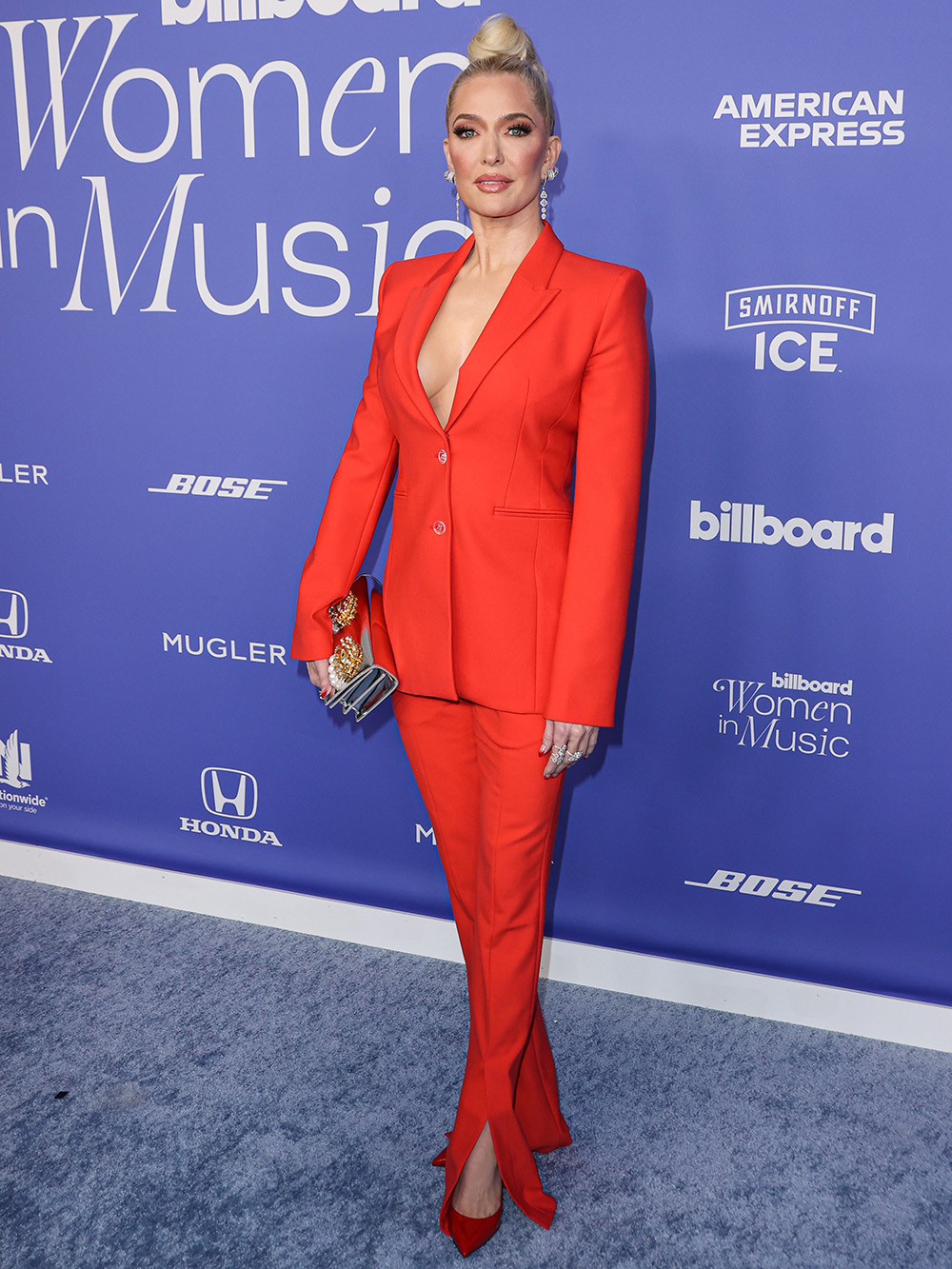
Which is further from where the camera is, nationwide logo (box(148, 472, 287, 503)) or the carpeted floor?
nationwide logo (box(148, 472, 287, 503))

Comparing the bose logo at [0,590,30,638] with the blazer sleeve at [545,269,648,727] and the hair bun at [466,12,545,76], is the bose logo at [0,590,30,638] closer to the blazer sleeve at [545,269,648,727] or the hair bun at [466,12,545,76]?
the blazer sleeve at [545,269,648,727]

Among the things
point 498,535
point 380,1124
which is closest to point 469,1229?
point 380,1124

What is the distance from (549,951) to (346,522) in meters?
1.24

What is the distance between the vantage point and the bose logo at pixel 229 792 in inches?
116

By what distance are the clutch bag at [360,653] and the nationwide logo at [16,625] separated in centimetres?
138

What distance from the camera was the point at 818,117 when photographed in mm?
2104

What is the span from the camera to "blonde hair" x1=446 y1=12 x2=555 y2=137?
5.57 feet

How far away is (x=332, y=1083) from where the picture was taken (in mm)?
2322

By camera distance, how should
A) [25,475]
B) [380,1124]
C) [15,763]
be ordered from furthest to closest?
1. [15,763]
2. [25,475]
3. [380,1124]

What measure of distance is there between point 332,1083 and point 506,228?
5.48 ft

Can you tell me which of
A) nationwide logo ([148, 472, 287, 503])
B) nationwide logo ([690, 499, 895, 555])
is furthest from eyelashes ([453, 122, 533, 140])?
nationwide logo ([148, 472, 287, 503])

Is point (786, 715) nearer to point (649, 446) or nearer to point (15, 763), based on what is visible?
point (649, 446)

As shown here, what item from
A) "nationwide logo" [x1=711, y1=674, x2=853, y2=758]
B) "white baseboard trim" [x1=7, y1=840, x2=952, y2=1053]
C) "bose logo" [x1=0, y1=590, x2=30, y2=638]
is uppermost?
"bose logo" [x1=0, y1=590, x2=30, y2=638]

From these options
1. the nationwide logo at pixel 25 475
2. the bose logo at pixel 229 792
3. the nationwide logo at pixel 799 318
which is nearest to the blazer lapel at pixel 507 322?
the nationwide logo at pixel 799 318
